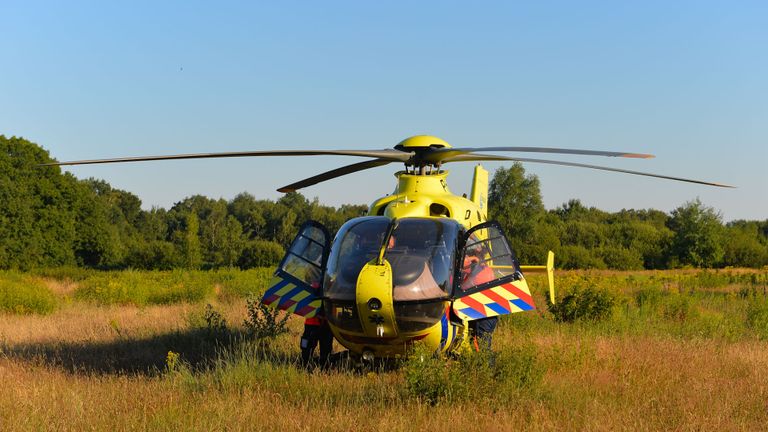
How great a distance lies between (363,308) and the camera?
6.90 meters

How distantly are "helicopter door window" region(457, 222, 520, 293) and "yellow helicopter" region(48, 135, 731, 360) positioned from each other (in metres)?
0.01

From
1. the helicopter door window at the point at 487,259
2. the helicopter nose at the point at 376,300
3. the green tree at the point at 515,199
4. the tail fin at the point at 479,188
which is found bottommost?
the helicopter nose at the point at 376,300

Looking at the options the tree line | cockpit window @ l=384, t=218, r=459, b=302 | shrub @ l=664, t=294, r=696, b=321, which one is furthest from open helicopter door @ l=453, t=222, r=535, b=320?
the tree line

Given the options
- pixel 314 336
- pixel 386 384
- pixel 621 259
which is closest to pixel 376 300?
pixel 386 384

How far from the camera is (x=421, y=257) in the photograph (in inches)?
289

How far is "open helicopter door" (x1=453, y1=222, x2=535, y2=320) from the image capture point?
7754 mm

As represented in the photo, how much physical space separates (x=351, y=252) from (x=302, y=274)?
1229 millimetres

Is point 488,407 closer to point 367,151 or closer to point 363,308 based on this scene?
point 363,308

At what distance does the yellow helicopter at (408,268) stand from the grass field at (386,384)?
1.71 feet

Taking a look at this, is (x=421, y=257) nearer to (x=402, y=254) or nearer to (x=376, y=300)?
(x=402, y=254)

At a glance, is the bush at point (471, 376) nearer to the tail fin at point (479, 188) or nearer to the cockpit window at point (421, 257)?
the cockpit window at point (421, 257)

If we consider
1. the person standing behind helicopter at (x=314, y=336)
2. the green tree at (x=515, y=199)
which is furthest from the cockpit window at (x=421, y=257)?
the green tree at (x=515, y=199)

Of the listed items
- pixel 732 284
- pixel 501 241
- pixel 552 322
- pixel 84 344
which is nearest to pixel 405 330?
pixel 501 241

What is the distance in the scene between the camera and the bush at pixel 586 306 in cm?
1388
